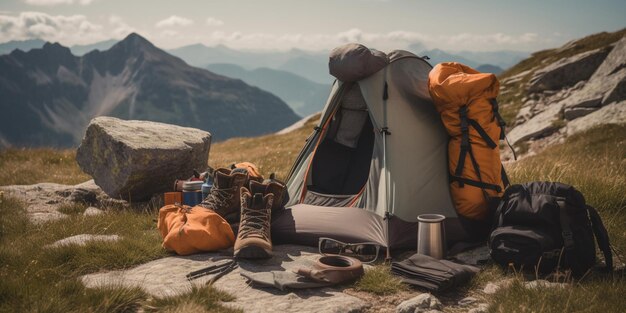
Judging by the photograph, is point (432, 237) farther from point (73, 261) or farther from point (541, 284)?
point (73, 261)

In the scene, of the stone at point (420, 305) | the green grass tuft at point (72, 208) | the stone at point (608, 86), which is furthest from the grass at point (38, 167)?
the stone at point (608, 86)

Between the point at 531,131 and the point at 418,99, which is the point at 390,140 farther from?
the point at 531,131

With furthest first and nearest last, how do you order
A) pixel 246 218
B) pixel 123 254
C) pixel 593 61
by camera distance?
pixel 593 61 < pixel 246 218 < pixel 123 254

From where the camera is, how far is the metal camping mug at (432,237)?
229 inches

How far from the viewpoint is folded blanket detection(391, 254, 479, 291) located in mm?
4949

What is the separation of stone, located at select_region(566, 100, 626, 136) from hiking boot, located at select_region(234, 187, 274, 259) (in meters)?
13.9

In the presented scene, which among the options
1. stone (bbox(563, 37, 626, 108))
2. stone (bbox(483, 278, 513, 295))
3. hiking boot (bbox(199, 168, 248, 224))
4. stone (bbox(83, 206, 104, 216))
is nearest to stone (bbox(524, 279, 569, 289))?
stone (bbox(483, 278, 513, 295))

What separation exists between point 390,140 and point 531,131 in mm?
13895

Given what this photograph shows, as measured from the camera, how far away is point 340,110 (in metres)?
8.23

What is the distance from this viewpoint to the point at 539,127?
18.8 metres

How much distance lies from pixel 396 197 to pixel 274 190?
1690 mm

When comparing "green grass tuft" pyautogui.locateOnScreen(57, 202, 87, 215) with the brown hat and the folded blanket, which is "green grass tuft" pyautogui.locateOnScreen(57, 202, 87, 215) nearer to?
the brown hat

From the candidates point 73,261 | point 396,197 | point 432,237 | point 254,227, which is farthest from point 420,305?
point 73,261

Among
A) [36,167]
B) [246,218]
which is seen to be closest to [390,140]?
[246,218]
